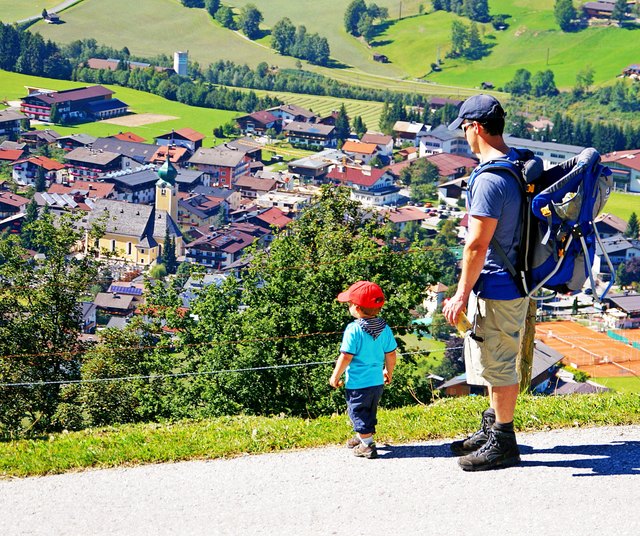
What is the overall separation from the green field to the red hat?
76.9 m

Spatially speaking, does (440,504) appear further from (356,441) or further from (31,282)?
(31,282)

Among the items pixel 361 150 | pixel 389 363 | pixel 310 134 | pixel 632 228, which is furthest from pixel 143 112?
pixel 389 363

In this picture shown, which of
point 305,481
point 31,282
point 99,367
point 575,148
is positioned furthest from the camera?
point 575,148

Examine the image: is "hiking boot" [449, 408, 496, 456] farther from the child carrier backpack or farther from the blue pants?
the child carrier backpack

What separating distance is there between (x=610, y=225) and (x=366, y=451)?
55.7 m

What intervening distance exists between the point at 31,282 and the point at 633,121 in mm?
75464

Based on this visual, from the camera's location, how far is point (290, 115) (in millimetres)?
84938

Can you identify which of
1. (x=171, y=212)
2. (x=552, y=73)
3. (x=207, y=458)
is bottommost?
(x=171, y=212)

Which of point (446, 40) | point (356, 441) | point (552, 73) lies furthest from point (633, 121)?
point (356, 441)

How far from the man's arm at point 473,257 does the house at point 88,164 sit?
2733 inches

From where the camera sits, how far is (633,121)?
8338 cm

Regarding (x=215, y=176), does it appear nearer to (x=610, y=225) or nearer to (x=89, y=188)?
(x=89, y=188)

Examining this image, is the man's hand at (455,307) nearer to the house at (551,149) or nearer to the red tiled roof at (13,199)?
the red tiled roof at (13,199)

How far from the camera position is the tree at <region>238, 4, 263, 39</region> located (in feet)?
351
